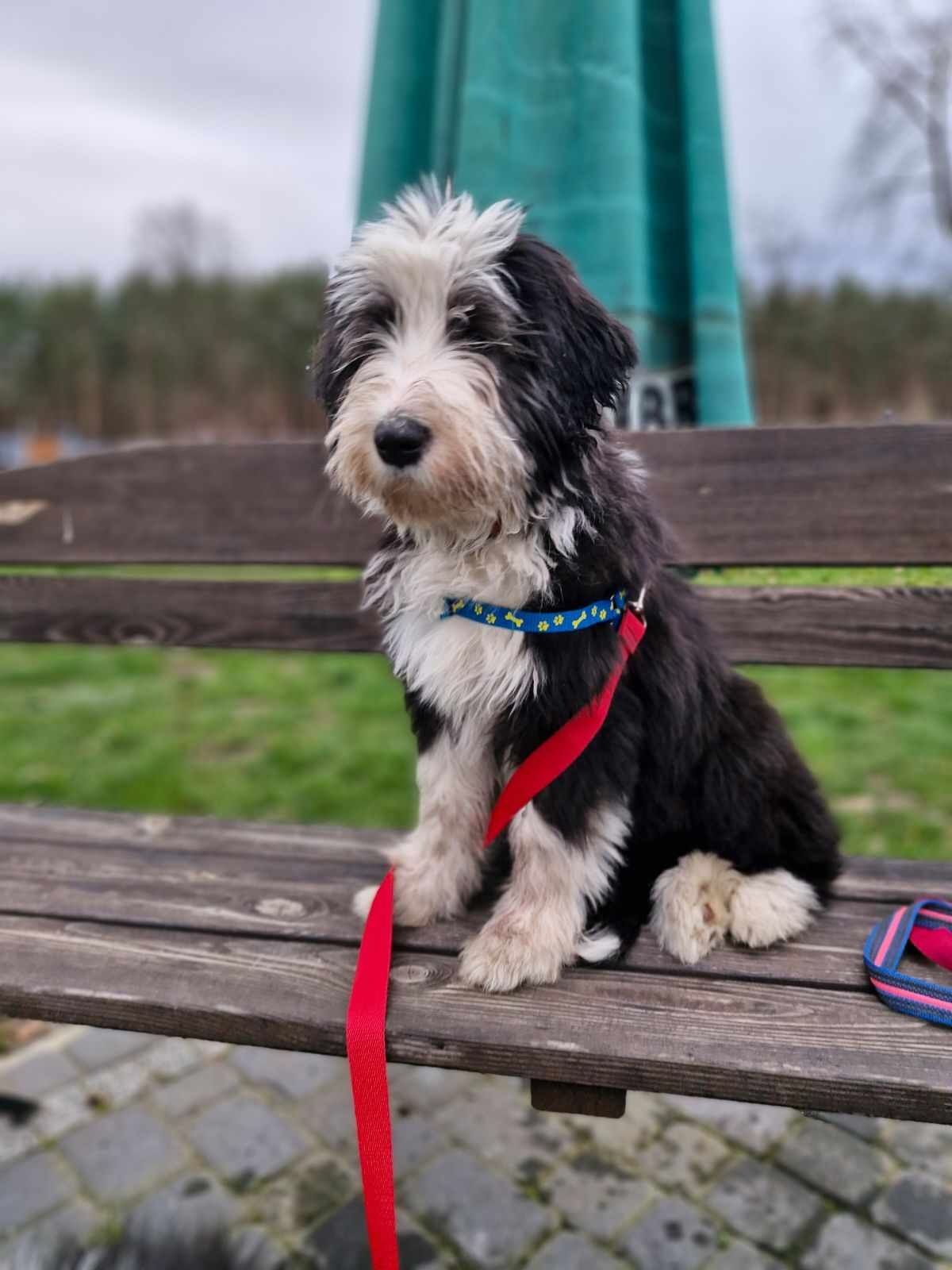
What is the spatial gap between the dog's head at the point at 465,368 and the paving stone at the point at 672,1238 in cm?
173

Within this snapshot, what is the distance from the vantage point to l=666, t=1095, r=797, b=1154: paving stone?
2.73 m

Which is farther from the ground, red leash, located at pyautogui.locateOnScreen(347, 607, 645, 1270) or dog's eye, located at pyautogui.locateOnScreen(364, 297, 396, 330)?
dog's eye, located at pyautogui.locateOnScreen(364, 297, 396, 330)

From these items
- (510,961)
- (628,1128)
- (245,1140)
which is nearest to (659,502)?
(510,961)

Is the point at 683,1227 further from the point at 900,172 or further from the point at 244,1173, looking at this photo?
the point at 900,172

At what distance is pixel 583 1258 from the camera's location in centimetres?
237

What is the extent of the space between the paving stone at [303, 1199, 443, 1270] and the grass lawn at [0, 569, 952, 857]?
175cm

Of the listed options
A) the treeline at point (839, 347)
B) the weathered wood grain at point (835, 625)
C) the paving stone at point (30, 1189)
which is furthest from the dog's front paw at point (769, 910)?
the treeline at point (839, 347)

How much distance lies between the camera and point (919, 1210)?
8.13ft

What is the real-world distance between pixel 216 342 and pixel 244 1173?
19847 mm

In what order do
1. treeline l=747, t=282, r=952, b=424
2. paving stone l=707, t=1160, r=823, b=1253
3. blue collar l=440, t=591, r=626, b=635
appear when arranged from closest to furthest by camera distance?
blue collar l=440, t=591, r=626, b=635
paving stone l=707, t=1160, r=823, b=1253
treeline l=747, t=282, r=952, b=424

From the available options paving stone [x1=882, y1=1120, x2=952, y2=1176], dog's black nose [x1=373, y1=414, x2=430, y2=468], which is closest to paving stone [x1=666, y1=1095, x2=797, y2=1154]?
paving stone [x1=882, y1=1120, x2=952, y2=1176]

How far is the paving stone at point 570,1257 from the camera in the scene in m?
2.35

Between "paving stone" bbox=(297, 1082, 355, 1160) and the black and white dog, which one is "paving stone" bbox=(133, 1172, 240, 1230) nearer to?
"paving stone" bbox=(297, 1082, 355, 1160)

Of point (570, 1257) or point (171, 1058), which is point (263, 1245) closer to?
point (570, 1257)
